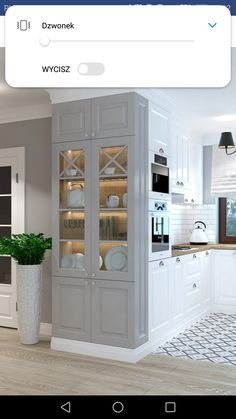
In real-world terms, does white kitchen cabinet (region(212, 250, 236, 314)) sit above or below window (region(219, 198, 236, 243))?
below

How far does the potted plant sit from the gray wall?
357mm

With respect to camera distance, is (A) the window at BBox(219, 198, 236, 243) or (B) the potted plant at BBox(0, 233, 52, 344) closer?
(B) the potted plant at BBox(0, 233, 52, 344)

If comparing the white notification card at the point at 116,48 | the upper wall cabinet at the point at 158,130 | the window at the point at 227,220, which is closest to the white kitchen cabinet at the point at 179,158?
the upper wall cabinet at the point at 158,130

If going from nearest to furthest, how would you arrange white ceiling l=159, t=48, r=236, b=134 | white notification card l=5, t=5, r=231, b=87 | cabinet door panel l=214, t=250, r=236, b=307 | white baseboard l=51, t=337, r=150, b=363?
white notification card l=5, t=5, r=231, b=87, white baseboard l=51, t=337, r=150, b=363, white ceiling l=159, t=48, r=236, b=134, cabinet door panel l=214, t=250, r=236, b=307

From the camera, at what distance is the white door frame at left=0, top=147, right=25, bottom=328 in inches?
166

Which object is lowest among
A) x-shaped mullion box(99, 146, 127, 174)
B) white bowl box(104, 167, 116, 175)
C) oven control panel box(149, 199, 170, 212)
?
oven control panel box(149, 199, 170, 212)

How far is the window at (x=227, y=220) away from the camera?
548 cm

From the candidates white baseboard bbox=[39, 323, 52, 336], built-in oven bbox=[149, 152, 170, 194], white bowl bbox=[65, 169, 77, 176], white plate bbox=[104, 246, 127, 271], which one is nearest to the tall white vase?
white baseboard bbox=[39, 323, 52, 336]

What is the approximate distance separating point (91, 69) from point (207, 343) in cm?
334

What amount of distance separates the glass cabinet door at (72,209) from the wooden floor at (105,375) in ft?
2.46

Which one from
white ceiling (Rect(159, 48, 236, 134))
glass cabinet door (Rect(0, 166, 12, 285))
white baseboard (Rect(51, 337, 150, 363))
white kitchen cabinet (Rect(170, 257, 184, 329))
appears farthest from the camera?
glass cabinet door (Rect(0, 166, 12, 285))

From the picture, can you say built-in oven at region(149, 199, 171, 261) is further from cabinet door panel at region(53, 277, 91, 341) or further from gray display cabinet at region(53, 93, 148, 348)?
cabinet door panel at region(53, 277, 91, 341)

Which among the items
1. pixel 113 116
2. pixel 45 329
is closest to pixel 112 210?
pixel 113 116

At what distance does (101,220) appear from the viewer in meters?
3.35
